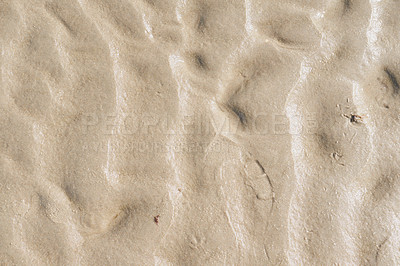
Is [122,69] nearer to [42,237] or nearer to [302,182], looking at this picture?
[42,237]

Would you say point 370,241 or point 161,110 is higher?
point 161,110

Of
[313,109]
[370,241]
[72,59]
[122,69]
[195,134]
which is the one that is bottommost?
[370,241]

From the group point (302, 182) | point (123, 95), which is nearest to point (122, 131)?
point (123, 95)

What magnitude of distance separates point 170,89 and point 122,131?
0.79ft

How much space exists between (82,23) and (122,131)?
45 centimetres

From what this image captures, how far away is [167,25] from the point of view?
4.25 ft

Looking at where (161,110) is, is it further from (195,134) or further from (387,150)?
(387,150)

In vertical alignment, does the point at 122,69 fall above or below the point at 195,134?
above

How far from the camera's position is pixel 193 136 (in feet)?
4.07

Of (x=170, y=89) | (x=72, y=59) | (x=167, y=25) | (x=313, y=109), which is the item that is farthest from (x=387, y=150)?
(x=72, y=59)

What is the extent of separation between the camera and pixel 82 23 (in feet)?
4.19

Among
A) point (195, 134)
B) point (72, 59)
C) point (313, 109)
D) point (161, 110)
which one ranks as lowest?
point (313, 109)

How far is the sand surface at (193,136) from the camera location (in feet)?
3.97

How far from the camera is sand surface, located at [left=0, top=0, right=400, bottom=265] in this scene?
1.21 m
